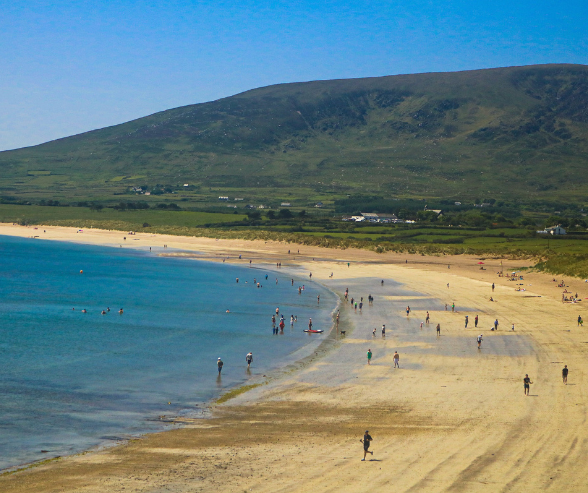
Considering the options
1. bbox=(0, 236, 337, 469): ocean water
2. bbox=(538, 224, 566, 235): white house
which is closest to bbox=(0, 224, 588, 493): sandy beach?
bbox=(0, 236, 337, 469): ocean water

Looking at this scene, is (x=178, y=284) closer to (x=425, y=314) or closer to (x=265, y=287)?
(x=265, y=287)

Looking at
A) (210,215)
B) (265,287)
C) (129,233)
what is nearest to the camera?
(265,287)

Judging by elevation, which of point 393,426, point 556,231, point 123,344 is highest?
point 556,231

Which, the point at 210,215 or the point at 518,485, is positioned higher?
the point at 210,215

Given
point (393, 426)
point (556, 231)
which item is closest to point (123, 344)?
point (393, 426)

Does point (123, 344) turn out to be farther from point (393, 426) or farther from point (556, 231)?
point (556, 231)

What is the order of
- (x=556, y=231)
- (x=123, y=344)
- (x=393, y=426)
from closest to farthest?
(x=393, y=426) < (x=123, y=344) < (x=556, y=231)

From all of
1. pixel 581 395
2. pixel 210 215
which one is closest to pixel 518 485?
pixel 581 395
